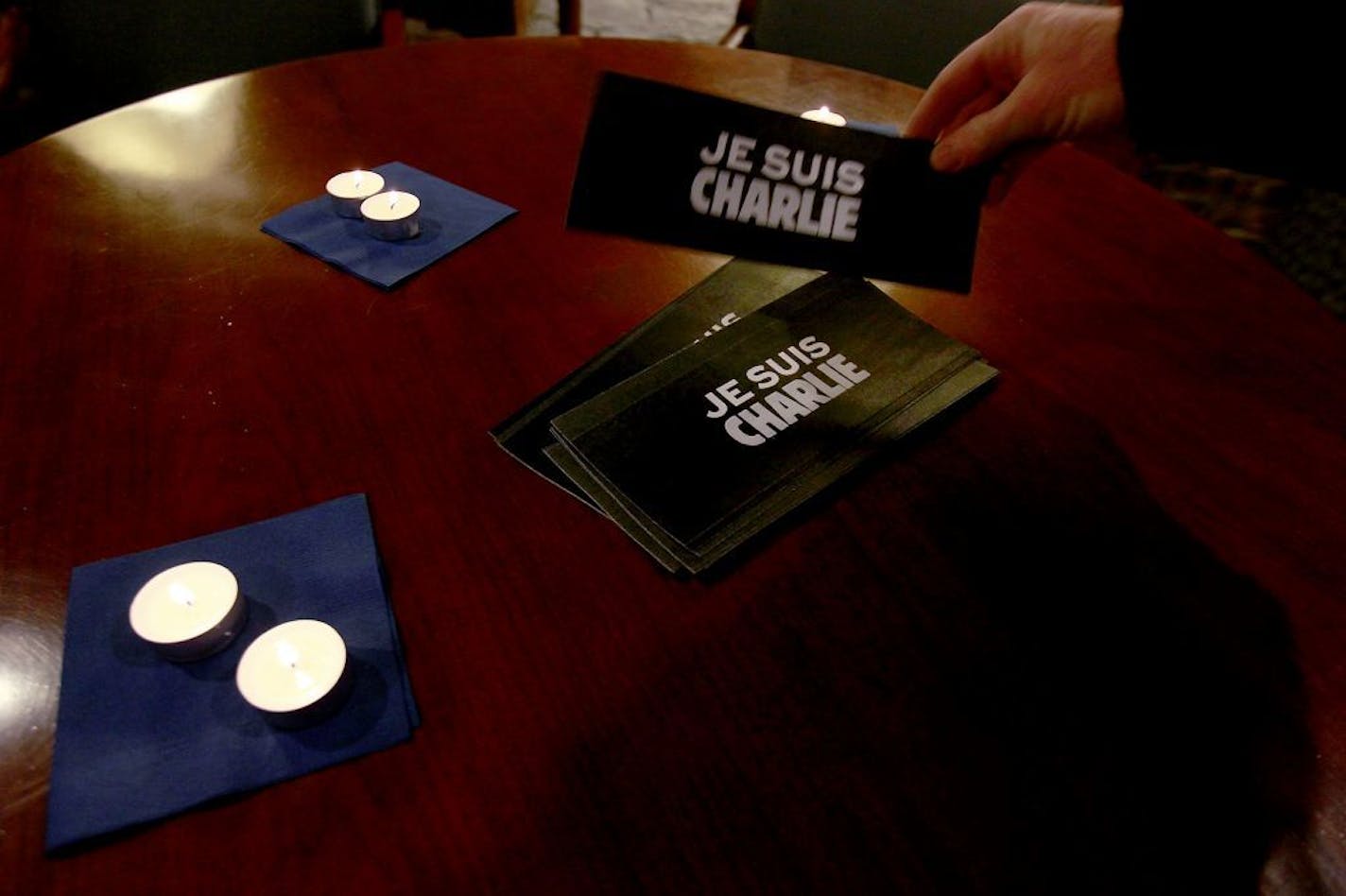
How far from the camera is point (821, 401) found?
0.74 m

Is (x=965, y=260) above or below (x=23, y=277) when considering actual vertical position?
above

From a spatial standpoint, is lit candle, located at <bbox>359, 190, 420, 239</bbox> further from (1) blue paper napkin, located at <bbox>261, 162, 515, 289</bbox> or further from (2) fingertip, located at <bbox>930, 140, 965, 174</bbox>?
(2) fingertip, located at <bbox>930, 140, 965, 174</bbox>

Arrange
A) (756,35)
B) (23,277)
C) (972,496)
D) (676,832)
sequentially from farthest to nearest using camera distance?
(756,35), (23,277), (972,496), (676,832)

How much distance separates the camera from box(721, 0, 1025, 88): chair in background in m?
1.48

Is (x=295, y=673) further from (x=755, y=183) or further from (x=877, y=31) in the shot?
(x=877, y=31)

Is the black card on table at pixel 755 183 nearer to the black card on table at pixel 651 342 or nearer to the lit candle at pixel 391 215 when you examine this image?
the black card on table at pixel 651 342

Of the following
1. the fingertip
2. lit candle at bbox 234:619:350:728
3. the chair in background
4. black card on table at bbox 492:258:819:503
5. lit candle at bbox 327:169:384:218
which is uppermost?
the fingertip

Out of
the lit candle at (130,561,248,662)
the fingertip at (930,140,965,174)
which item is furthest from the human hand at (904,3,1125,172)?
the lit candle at (130,561,248,662)

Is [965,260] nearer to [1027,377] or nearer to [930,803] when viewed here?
[1027,377]

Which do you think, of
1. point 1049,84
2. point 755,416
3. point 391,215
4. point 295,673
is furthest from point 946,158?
point 295,673

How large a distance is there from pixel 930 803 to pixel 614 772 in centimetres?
21

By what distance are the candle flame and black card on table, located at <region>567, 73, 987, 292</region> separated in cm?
50

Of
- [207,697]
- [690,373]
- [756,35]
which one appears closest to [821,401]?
[690,373]

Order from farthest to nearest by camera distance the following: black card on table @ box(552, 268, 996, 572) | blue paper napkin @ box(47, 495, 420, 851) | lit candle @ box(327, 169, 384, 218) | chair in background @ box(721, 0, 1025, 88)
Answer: chair in background @ box(721, 0, 1025, 88) → lit candle @ box(327, 169, 384, 218) → black card on table @ box(552, 268, 996, 572) → blue paper napkin @ box(47, 495, 420, 851)
